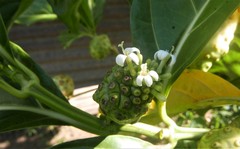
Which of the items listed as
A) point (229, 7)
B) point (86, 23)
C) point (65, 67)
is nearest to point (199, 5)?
point (229, 7)

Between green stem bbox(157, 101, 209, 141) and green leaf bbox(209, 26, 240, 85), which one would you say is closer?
green stem bbox(157, 101, 209, 141)

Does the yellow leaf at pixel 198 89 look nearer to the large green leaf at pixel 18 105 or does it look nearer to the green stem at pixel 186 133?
the green stem at pixel 186 133

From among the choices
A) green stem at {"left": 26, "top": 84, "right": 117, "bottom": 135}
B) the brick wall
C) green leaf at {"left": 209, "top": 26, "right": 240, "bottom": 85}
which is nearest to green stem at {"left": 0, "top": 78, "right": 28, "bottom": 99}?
green stem at {"left": 26, "top": 84, "right": 117, "bottom": 135}

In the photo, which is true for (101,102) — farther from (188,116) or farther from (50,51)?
(50,51)

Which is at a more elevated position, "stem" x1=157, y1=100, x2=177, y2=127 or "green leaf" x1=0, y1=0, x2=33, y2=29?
"stem" x1=157, y1=100, x2=177, y2=127

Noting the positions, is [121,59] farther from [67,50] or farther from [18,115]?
[67,50]

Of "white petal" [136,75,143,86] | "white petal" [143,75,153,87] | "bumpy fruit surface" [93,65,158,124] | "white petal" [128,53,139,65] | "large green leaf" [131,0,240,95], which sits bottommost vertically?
"bumpy fruit surface" [93,65,158,124]

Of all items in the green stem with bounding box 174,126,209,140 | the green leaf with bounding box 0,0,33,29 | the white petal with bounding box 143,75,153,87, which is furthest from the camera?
the green leaf with bounding box 0,0,33,29

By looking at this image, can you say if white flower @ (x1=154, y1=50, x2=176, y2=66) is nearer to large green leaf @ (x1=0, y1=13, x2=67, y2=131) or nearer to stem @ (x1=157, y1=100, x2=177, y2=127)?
stem @ (x1=157, y1=100, x2=177, y2=127)

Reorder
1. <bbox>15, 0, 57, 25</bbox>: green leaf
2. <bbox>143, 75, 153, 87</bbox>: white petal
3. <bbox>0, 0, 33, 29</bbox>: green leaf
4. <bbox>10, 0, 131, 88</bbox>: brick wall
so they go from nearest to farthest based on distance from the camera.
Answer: <bbox>143, 75, 153, 87</bbox>: white petal < <bbox>0, 0, 33, 29</bbox>: green leaf < <bbox>15, 0, 57, 25</bbox>: green leaf < <bbox>10, 0, 131, 88</bbox>: brick wall
